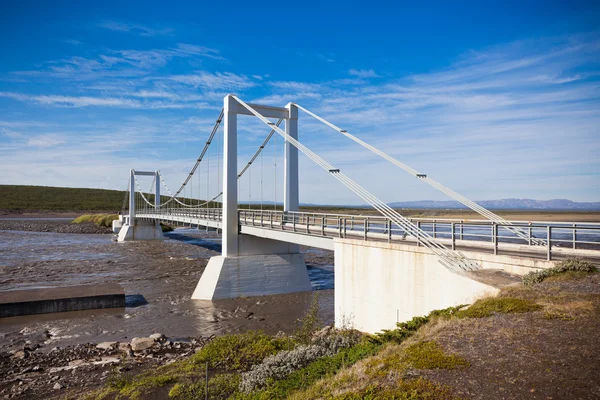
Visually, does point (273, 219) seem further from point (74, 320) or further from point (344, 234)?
point (74, 320)

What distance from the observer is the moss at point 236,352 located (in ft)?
30.8

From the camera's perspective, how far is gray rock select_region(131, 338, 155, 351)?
11691 millimetres

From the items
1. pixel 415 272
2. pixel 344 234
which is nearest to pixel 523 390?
pixel 415 272

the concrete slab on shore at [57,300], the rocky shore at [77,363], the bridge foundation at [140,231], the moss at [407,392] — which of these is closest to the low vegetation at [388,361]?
the moss at [407,392]

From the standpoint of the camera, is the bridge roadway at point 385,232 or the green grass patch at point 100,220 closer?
the bridge roadway at point 385,232

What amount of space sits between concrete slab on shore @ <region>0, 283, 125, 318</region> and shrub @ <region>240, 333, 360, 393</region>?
1151cm

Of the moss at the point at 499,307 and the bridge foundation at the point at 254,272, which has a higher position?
the moss at the point at 499,307

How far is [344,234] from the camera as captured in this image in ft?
48.1

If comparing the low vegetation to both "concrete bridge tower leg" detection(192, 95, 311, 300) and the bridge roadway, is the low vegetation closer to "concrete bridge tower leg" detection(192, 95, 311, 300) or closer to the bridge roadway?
the bridge roadway

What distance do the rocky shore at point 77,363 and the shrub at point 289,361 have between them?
3.34 meters

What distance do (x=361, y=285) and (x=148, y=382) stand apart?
6.44 m

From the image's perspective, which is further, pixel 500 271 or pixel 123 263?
pixel 123 263

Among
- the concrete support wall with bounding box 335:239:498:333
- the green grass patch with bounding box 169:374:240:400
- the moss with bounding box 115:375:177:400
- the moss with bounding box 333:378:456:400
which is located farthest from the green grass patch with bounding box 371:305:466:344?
the moss with bounding box 115:375:177:400

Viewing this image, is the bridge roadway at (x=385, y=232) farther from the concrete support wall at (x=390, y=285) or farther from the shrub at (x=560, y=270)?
the concrete support wall at (x=390, y=285)
